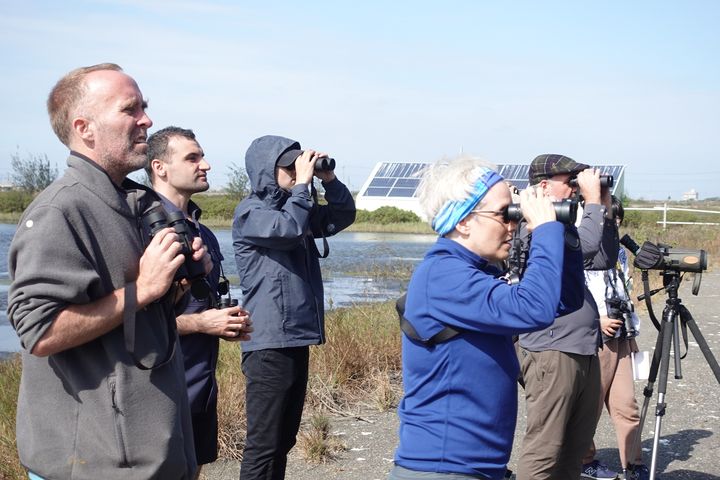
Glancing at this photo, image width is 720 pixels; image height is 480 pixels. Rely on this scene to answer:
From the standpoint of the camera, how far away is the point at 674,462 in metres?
5.56

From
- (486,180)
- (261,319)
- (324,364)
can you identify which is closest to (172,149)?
(261,319)

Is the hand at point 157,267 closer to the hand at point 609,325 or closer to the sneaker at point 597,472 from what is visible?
the hand at point 609,325

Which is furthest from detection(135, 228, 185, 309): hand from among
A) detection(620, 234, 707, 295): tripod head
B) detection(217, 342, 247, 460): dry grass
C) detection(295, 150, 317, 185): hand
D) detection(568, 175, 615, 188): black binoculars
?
detection(620, 234, 707, 295): tripod head

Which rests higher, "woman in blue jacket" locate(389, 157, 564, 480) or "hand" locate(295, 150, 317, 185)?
"hand" locate(295, 150, 317, 185)

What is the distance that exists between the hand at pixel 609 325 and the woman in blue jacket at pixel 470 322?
2.19 metres

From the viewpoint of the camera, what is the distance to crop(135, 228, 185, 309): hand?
2.49 metres

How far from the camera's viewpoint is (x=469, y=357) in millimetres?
2787

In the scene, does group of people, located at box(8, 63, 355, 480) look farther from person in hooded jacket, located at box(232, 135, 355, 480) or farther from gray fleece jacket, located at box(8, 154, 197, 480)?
person in hooded jacket, located at box(232, 135, 355, 480)

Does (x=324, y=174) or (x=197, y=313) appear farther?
(x=324, y=174)

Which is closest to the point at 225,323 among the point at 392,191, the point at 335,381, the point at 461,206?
the point at 461,206

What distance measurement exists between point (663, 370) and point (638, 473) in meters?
0.68

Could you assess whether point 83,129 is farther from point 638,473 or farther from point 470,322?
point 638,473

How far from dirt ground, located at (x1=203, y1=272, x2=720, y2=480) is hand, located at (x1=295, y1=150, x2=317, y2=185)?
188cm

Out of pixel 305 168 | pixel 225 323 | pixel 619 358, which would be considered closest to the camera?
pixel 225 323
